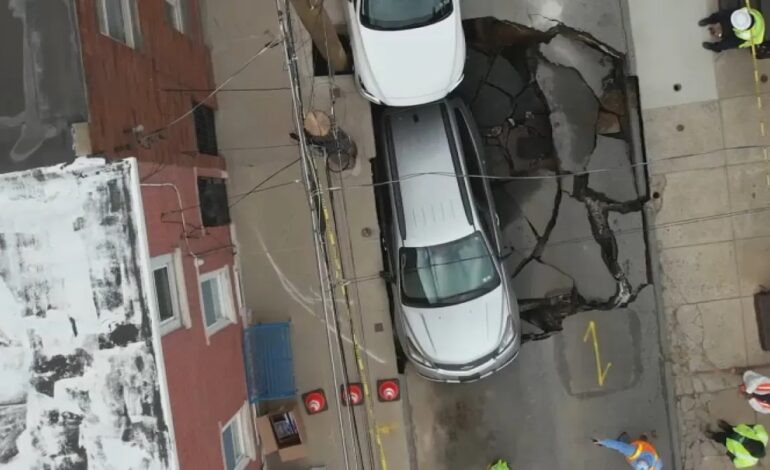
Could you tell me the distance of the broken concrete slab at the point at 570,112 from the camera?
9578 mm

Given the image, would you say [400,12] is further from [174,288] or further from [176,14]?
[174,288]

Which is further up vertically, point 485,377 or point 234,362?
point 234,362

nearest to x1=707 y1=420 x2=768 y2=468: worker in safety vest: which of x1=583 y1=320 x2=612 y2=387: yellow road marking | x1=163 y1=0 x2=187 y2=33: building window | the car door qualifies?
x1=583 y1=320 x2=612 y2=387: yellow road marking

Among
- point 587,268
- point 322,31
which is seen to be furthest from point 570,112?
point 322,31

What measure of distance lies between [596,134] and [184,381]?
21.6 ft

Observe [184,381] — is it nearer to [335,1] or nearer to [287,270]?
[287,270]

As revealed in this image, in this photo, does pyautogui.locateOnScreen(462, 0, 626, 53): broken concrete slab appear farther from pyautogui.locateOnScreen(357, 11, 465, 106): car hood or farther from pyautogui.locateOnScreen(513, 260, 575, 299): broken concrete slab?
pyautogui.locateOnScreen(513, 260, 575, 299): broken concrete slab

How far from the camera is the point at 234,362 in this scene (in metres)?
8.22

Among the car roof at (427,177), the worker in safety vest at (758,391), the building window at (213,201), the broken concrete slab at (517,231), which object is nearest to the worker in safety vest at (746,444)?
the worker in safety vest at (758,391)

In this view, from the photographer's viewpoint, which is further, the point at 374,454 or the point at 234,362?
the point at 374,454

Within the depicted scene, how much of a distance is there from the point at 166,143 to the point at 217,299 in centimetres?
217

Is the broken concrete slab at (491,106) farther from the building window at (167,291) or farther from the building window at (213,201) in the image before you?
the building window at (167,291)

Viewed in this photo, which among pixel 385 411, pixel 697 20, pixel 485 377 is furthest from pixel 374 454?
pixel 697 20

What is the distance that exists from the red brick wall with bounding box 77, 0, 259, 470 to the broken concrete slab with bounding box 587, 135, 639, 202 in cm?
537
